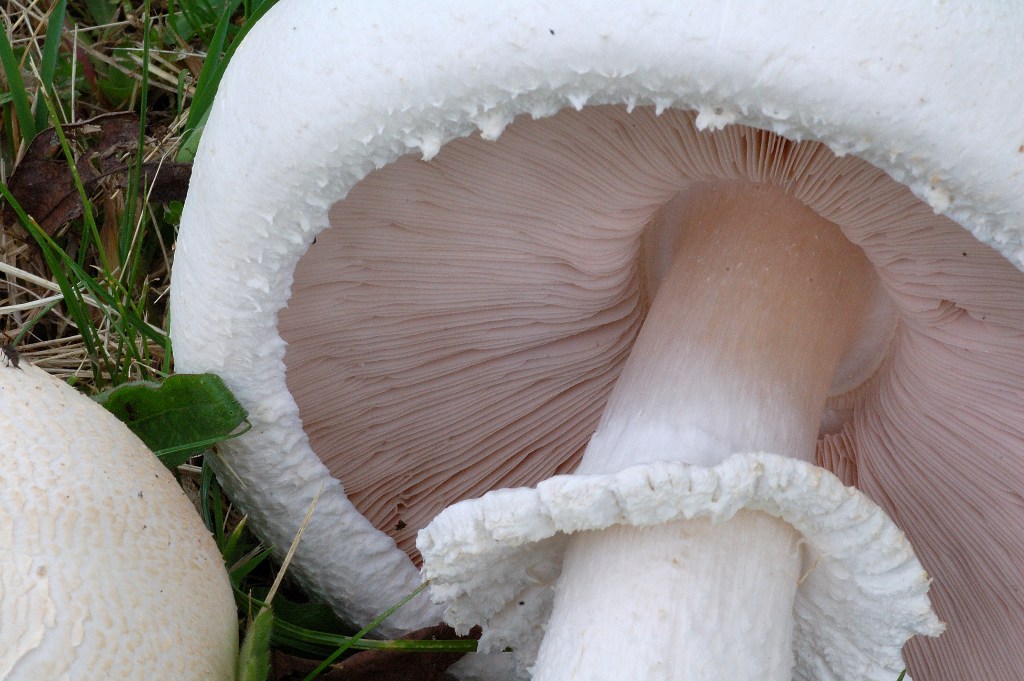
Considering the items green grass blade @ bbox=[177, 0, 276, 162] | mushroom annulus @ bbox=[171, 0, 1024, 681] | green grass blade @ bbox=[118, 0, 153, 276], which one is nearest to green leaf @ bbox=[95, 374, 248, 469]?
mushroom annulus @ bbox=[171, 0, 1024, 681]

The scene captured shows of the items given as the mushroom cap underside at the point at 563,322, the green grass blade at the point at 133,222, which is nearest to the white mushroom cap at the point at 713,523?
the mushroom cap underside at the point at 563,322

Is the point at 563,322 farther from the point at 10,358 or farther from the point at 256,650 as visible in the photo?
the point at 10,358

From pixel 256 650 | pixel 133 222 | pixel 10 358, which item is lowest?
pixel 256 650

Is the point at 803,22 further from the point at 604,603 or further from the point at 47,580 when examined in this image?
the point at 47,580

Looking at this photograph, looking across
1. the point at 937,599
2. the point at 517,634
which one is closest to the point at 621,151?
the point at 517,634

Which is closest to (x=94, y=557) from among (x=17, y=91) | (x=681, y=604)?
(x=681, y=604)

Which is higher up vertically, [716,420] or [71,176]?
[716,420]

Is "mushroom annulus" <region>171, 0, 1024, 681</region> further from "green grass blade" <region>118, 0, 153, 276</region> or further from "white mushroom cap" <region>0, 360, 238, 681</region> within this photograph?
"green grass blade" <region>118, 0, 153, 276</region>

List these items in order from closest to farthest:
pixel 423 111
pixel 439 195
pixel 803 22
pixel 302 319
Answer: pixel 803 22 < pixel 423 111 < pixel 439 195 < pixel 302 319
